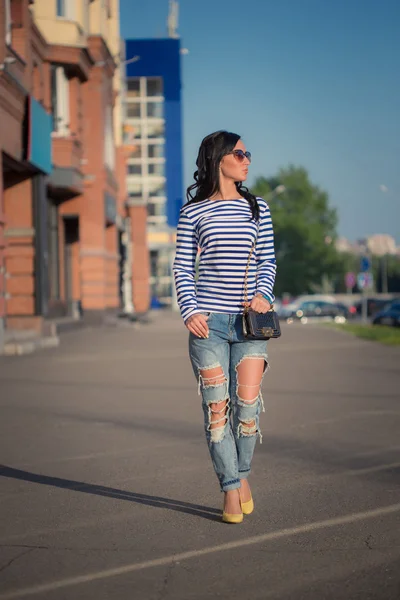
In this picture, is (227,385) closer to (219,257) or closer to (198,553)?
(219,257)

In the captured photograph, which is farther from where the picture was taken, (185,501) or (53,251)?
(53,251)

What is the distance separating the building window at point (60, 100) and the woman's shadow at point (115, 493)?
75.7ft

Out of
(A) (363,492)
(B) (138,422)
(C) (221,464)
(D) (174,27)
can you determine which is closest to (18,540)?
(C) (221,464)

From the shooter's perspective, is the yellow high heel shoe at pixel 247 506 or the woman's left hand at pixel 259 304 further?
the yellow high heel shoe at pixel 247 506

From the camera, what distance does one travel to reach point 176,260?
16.6ft

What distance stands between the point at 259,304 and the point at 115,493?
1688 mm

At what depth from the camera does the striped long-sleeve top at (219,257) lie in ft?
16.3

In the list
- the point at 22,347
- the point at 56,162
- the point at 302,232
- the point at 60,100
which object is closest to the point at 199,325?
the point at 22,347

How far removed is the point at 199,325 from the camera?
189 inches

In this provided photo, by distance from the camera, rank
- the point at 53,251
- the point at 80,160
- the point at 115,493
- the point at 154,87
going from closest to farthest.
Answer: the point at 115,493 < the point at 80,160 < the point at 53,251 < the point at 154,87

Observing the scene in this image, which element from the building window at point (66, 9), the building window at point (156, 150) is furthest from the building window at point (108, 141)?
the building window at point (156, 150)

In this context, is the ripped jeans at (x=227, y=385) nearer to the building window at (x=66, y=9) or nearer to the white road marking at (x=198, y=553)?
the white road marking at (x=198, y=553)

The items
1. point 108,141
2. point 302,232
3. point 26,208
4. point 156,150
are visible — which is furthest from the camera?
point 302,232

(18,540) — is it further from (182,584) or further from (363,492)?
(363,492)
